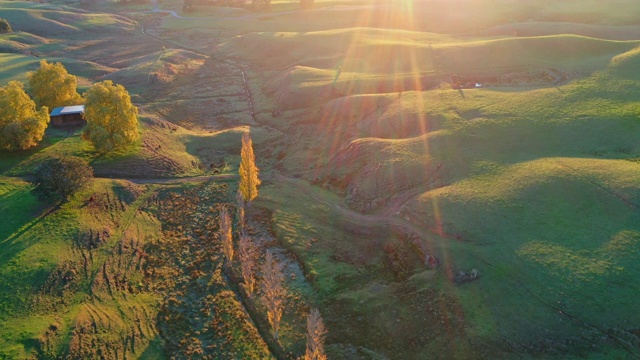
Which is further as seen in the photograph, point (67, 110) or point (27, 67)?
point (27, 67)

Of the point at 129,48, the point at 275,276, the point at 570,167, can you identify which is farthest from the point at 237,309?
the point at 129,48

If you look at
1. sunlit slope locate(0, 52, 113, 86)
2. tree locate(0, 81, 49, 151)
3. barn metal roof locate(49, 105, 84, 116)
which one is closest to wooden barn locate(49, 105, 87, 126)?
barn metal roof locate(49, 105, 84, 116)

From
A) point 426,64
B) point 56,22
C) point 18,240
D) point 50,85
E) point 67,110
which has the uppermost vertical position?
point 56,22

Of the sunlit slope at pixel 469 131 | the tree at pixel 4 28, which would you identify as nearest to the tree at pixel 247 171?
the sunlit slope at pixel 469 131

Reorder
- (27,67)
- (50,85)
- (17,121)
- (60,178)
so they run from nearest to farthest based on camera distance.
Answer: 1. (60,178)
2. (17,121)
3. (50,85)
4. (27,67)

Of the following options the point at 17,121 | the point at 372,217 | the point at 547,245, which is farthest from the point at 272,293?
the point at 17,121

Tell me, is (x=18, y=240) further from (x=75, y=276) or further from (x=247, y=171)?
(x=247, y=171)
